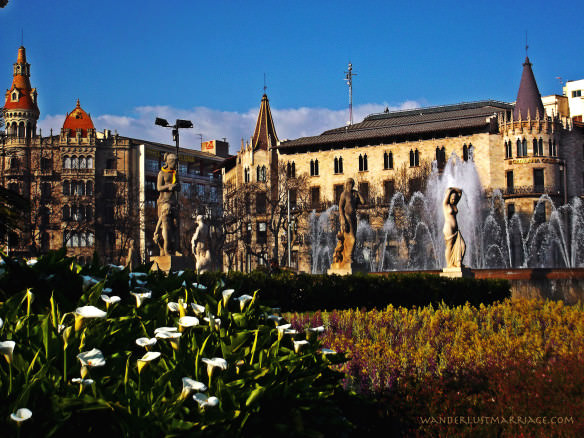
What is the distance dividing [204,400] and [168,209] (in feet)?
53.0

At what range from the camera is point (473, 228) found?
57.0 m

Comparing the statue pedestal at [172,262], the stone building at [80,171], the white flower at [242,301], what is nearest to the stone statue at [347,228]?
the statue pedestal at [172,262]

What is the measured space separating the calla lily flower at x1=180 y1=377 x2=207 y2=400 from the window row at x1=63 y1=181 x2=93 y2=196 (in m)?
79.9

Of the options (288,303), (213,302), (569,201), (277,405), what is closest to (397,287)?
(288,303)

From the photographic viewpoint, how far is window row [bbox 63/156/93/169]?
81.3m

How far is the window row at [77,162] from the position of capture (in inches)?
3201

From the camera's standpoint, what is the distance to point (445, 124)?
7169 cm

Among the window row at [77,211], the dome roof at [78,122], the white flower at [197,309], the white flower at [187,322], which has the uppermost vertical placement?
the dome roof at [78,122]

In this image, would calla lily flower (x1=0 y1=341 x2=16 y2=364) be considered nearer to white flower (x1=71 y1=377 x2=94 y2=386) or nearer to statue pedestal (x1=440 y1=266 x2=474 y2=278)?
white flower (x1=71 y1=377 x2=94 y2=386)

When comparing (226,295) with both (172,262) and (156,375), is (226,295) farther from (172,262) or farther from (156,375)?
(172,262)

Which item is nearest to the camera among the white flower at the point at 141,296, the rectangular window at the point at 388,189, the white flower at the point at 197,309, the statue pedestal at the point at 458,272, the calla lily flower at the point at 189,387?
the calla lily flower at the point at 189,387

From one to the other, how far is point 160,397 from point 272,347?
79cm

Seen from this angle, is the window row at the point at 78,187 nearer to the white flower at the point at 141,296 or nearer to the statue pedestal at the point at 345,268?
the statue pedestal at the point at 345,268

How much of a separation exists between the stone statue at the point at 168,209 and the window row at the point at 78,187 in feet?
209
